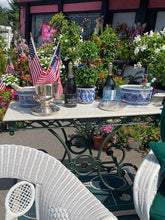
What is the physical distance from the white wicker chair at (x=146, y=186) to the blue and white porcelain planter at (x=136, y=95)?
663 millimetres

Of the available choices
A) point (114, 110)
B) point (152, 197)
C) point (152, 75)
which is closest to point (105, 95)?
point (114, 110)

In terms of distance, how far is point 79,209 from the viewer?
893mm

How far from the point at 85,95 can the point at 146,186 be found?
938mm

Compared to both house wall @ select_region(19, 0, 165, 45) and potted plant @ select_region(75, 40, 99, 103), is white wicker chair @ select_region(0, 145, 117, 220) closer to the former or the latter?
potted plant @ select_region(75, 40, 99, 103)

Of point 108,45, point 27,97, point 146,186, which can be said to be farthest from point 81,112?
point 108,45

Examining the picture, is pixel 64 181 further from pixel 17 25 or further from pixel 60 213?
pixel 17 25

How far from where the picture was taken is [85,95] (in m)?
2.07

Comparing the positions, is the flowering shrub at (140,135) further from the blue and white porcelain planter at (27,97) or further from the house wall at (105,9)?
the house wall at (105,9)

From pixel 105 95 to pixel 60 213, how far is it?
4.13ft

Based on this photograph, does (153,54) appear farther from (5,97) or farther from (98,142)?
(5,97)

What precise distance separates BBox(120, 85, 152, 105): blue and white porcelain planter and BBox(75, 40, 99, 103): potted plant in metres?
0.29

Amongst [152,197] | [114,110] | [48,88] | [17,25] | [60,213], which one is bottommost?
[152,197]

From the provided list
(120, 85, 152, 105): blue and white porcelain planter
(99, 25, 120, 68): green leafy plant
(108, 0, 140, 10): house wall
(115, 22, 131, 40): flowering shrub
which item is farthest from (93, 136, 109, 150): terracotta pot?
(108, 0, 140, 10): house wall

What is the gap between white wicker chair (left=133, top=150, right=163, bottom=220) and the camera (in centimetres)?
141
